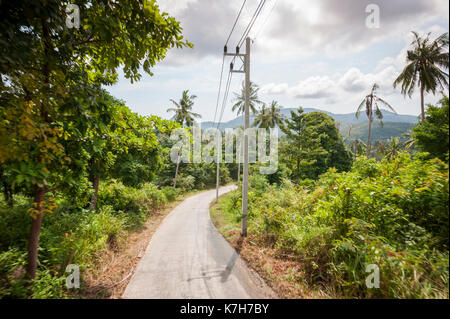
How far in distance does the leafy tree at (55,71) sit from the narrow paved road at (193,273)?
8.16ft

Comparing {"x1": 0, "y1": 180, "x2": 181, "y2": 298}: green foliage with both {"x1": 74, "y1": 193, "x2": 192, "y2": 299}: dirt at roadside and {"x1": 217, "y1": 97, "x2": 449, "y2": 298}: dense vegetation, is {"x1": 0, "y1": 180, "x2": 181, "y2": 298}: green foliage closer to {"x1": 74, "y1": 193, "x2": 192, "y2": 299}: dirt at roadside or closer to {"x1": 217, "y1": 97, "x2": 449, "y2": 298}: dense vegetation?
{"x1": 74, "y1": 193, "x2": 192, "y2": 299}: dirt at roadside

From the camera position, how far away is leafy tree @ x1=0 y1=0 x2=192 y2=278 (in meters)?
2.32

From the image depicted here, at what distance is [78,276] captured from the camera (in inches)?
165

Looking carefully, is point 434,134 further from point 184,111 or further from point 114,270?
point 184,111

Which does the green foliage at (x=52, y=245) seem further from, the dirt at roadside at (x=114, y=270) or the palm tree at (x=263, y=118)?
the palm tree at (x=263, y=118)

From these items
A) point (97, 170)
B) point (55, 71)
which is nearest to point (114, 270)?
point (97, 170)

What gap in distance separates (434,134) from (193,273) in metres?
6.87

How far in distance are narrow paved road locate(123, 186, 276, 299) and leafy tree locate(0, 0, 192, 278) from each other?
249 cm

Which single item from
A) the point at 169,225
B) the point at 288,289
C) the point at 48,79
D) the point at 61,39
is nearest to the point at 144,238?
the point at 169,225

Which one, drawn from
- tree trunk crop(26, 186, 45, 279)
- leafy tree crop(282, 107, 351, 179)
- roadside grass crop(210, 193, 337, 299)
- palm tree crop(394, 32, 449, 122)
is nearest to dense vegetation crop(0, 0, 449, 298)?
tree trunk crop(26, 186, 45, 279)

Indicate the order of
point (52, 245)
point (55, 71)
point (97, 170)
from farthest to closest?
1. point (52, 245)
2. point (97, 170)
3. point (55, 71)

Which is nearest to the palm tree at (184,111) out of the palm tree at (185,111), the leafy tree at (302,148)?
the palm tree at (185,111)

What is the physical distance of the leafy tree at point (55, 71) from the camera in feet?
7.62

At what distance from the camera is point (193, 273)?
5.19m
